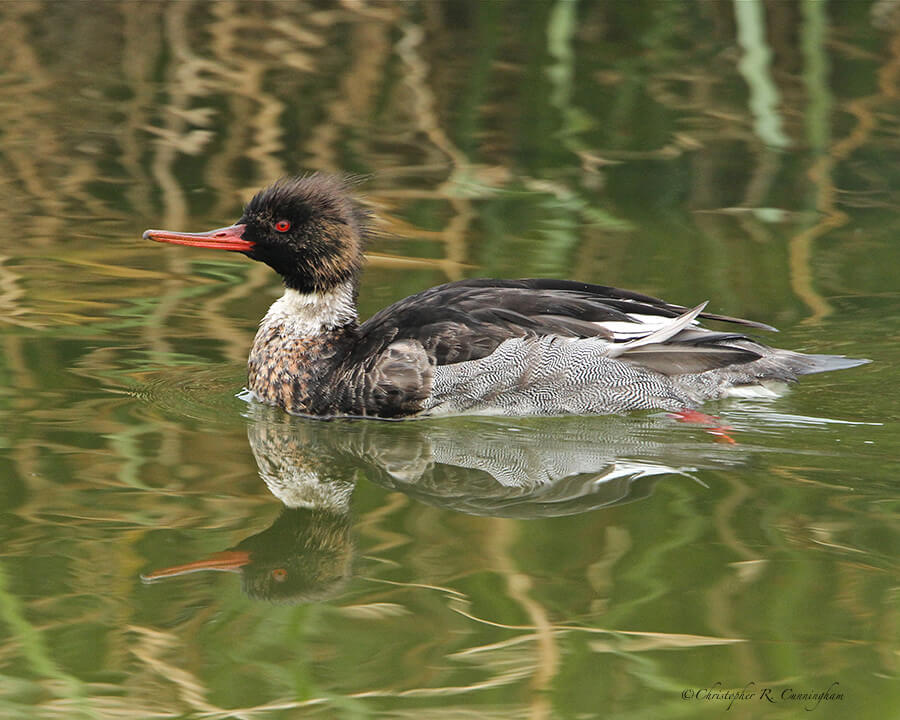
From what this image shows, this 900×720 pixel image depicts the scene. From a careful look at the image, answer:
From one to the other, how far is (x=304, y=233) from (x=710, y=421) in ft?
7.76

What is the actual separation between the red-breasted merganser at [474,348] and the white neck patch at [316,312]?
12 mm

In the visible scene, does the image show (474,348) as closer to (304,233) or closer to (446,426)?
(446,426)

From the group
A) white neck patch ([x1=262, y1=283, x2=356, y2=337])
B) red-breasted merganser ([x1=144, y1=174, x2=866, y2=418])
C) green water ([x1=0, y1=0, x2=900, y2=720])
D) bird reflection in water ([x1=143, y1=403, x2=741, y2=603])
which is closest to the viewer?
green water ([x1=0, y1=0, x2=900, y2=720])

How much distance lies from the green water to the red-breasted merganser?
165 millimetres

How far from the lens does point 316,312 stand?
7918 millimetres

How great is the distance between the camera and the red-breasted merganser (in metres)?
7.45

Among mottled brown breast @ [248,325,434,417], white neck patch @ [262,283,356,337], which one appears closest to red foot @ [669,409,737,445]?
mottled brown breast @ [248,325,434,417]

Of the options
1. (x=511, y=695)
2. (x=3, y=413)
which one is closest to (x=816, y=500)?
(x=511, y=695)

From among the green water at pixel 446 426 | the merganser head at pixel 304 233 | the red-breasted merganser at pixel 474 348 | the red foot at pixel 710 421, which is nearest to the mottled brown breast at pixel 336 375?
the red-breasted merganser at pixel 474 348

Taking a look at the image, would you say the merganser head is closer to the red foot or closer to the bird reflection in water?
the bird reflection in water

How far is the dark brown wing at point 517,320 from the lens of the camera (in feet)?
24.5

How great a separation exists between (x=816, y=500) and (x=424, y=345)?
87.5 inches

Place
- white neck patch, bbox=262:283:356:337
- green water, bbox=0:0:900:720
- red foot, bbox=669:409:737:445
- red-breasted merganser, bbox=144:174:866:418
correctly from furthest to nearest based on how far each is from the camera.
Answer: white neck patch, bbox=262:283:356:337 < red-breasted merganser, bbox=144:174:866:418 < red foot, bbox=669:409:737:445 < green water, bbox=0:0:900:720

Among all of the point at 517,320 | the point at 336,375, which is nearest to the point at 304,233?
the point at 336,375
